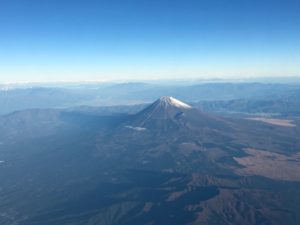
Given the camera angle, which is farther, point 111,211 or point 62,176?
point 62,176

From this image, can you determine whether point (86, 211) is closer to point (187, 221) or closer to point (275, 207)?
point (187, 221)

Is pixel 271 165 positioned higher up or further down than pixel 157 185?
higher up

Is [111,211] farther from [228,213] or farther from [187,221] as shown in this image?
[228,213]

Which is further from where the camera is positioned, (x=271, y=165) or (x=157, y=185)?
(x=271, y=165)

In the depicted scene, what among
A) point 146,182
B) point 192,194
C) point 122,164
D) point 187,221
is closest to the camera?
point 187,221

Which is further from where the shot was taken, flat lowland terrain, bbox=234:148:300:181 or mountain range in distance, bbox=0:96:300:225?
flat lowland terrain, bbox=234:148:300:181

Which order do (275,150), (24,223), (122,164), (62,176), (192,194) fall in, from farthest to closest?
1. (275,150)
2. (122,164)
3. (62,176)
4. (192,194)
5. (24,223)

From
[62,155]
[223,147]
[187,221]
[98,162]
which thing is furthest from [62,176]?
[223,147]

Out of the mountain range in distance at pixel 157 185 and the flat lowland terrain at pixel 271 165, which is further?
the flat lowland terrain at pixel 271 165
